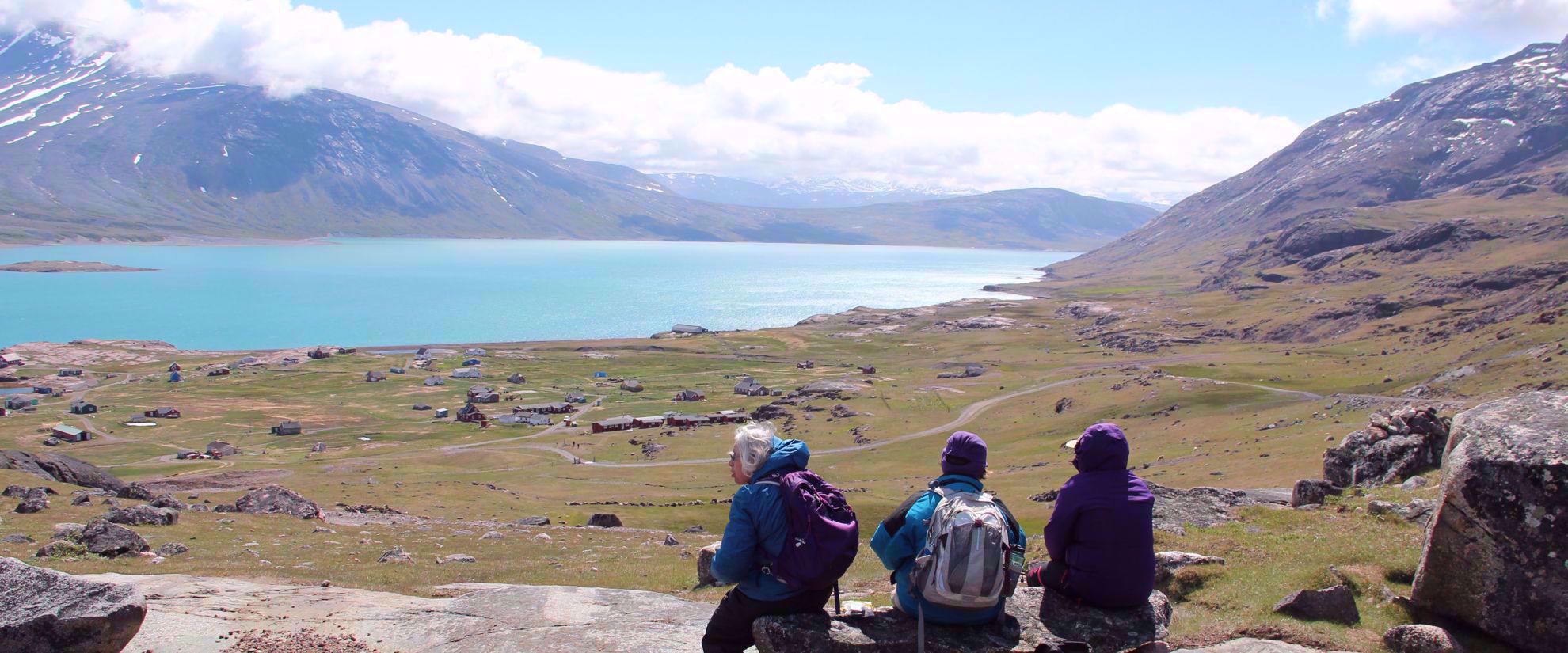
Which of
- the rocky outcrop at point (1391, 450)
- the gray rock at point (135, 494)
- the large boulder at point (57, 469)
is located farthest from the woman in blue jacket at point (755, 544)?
the large boulder at point (57, 469)

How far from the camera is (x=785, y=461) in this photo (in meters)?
10.6

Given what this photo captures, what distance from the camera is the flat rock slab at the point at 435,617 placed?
13.8 metres

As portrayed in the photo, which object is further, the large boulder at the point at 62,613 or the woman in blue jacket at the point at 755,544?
the large boulder at the point at 62,613

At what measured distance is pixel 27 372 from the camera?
155 m

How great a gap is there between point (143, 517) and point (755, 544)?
32.2 metres

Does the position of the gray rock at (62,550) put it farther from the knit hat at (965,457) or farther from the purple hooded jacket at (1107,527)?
the purple hooded jacket at (1107,527)

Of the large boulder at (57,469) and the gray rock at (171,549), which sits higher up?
the gray rock at (171,549)

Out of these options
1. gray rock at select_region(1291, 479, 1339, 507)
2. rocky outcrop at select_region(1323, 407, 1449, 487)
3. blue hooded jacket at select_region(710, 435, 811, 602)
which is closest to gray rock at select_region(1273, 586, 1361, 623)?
blue hooded jacket at select_region(710, 435, 811, 602)

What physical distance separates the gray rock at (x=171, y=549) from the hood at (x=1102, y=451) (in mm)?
26060

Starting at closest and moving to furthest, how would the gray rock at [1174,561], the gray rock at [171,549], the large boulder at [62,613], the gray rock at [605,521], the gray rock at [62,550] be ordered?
1. the large boulder at [62,613]
2. the gray rock at [1174,561]
3. the gray rock at [62,550]
4. the gray rock at [171,549]
5. the gray rock at [605,521]

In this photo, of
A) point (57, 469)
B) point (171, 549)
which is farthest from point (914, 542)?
point (57, 469)

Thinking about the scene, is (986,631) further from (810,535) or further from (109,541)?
(109,541)

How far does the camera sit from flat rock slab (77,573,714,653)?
13773mm

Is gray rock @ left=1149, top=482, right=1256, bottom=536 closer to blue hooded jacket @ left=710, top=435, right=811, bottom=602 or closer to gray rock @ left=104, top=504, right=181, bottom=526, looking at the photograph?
blue hooded jacket @ left=710, top=435, right=811, bottom=602
